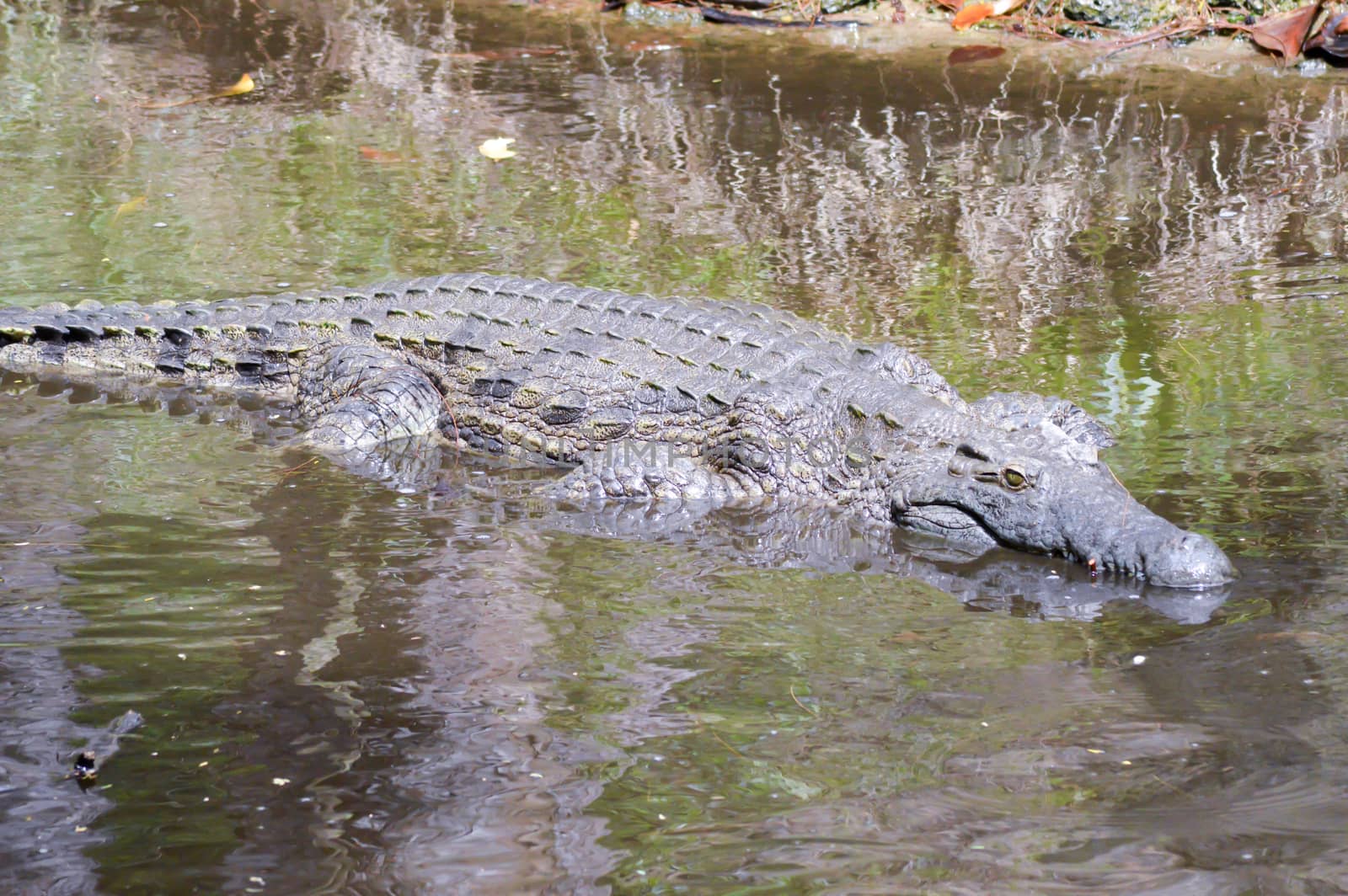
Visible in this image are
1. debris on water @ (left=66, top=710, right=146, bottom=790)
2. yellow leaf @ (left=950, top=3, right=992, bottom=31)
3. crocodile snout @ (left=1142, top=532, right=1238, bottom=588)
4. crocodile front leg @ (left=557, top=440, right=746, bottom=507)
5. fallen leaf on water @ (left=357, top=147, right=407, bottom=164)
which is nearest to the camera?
debris on water @ (left=66, top=710, right=146, bottom=790)

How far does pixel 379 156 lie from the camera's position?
978 cm

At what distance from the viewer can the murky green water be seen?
3.29 meters

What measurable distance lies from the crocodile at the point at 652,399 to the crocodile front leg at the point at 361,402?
1 cm

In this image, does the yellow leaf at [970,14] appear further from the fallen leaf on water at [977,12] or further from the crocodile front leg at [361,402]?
the crocodile front leg at [361,402]

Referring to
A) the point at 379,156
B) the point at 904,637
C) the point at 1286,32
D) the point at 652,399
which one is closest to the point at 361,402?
the point at 652,399

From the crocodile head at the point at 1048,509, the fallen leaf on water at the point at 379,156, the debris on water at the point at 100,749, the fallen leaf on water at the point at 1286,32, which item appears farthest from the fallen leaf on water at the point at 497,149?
the fallen leaf on water at the point at 1286,32

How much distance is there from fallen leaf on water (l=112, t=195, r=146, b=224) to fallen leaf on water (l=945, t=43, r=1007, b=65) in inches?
272

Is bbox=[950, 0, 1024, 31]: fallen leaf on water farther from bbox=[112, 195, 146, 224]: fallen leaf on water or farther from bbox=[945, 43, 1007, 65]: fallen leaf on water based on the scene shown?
bbox=[112, 195, 146, 224]: fallen leaf on water

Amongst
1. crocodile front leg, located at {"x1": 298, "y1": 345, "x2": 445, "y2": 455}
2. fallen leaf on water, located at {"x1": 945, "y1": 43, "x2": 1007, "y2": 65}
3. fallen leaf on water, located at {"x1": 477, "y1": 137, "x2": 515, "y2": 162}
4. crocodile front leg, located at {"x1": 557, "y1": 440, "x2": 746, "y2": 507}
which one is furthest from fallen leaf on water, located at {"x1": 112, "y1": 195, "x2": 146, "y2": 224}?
fallen leaf on water, located at {"x1": 945, "y1": 43, "x2": 1007, "y2": 65}

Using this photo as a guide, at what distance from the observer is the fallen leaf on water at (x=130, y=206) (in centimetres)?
861

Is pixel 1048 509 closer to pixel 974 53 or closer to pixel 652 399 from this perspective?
pixel 652 399

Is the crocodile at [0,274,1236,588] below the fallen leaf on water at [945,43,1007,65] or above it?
below

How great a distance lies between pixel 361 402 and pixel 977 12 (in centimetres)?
876

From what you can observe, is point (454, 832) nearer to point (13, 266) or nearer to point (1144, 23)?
point (13, 266)
